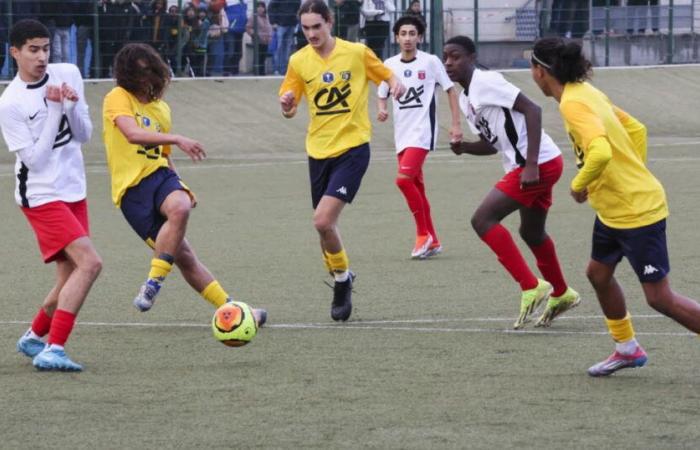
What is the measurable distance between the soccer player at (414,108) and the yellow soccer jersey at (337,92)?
9.54ft

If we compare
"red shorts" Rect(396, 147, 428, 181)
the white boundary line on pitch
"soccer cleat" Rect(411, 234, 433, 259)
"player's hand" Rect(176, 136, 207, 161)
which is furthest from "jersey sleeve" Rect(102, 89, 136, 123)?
"red shorts" Rect(396, 147, 428, 181)

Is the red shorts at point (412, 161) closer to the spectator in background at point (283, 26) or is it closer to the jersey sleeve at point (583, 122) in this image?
the jersey sleeve at point (583, 122)

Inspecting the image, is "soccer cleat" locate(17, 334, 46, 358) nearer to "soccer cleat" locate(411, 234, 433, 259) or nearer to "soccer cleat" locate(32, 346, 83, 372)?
"soccer cleat" locate(32, 346, 83, 372)

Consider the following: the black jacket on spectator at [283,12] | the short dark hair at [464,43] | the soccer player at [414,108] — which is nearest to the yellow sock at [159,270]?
the short dark hair at [464,43]

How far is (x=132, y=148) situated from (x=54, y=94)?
117 centimetres

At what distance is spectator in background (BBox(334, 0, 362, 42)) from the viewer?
Answer: 28.7 m

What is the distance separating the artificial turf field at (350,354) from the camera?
21.2 ft

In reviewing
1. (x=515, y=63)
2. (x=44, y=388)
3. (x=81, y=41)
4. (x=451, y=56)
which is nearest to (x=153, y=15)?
(x=81, y=41)

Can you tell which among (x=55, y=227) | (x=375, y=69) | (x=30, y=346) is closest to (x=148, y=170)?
(x=55, y=227)

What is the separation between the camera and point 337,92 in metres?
10.1

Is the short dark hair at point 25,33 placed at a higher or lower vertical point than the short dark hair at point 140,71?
higher

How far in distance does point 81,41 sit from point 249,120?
3.26 meters

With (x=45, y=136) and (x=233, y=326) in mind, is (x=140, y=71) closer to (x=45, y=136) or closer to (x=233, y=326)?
(x=45, y=136)

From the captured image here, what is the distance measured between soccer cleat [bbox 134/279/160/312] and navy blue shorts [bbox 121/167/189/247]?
1.40 ft
